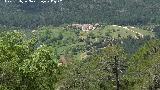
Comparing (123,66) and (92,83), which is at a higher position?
(123,66)

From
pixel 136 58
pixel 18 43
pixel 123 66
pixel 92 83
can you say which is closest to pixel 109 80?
pixel 92 83

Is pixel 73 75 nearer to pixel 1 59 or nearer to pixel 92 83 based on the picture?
pixel 92 83

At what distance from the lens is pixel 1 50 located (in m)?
43.0

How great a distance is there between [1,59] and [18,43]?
14.9 ft

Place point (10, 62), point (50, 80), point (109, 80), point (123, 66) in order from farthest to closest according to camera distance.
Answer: point (109, 80), point (123, 66), point (50, 80), point (10, 62)

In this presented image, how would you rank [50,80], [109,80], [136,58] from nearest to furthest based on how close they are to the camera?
[50,80] → [109,80] → [136,58]

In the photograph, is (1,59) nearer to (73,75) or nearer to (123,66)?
(123,66)

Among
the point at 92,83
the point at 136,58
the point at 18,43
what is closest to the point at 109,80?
the point at 92,83

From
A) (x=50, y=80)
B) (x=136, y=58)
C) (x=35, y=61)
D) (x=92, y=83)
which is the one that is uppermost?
(x=35, y=61)

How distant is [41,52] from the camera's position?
140ft

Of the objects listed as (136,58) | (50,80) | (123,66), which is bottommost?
(136,58)

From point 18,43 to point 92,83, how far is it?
4059cm

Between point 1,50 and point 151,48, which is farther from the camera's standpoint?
point 151,48

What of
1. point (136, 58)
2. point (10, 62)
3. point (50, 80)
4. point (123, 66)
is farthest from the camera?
point (136, 58)
